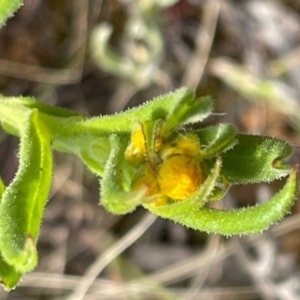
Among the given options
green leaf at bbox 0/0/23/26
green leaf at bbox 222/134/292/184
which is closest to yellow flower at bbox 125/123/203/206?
green leaf at bbox 222/134/292/184

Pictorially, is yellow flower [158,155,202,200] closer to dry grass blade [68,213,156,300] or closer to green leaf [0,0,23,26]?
green leaf [0,0,23,26]

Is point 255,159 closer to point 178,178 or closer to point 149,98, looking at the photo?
point 178,178

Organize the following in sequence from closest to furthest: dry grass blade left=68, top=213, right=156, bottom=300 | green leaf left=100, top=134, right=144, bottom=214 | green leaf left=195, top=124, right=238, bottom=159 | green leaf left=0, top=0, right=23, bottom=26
Answer: green leaf left=100, top=134, right=144, bottom=214, green leaf left=195, top=124, right=238, bottom=159, green leaf left=0, top=0, right=23, bottom=26, dry grass blade left=68, top=213, right=156, bottom=300

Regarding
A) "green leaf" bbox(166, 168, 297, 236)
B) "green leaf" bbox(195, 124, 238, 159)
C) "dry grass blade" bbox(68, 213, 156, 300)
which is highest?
"green leaf" bbox(195, 124, 238, 159)

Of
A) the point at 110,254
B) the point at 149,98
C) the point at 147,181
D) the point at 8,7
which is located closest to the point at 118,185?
the point at 147,181

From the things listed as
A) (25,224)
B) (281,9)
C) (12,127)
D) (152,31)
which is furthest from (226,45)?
(25,224)

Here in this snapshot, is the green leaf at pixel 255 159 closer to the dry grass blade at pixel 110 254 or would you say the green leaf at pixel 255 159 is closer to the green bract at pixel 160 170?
the green bract at pixel 160 170
